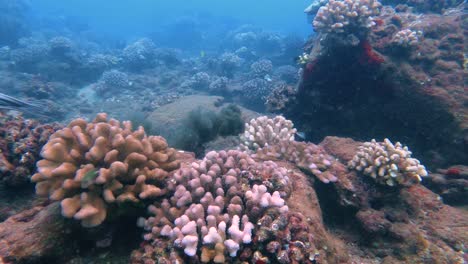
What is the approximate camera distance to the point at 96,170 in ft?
9.89

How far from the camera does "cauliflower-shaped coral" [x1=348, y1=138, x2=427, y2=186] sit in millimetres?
4473

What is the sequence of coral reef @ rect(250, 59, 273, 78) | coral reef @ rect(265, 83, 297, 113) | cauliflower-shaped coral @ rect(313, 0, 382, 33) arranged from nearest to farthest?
cauliflower-shaped coral @ rect(313, 0, 382, 33)
coral reef @ rect(265, 83, 297, 113)
coral reef @ rect(250, 59, 273, 78)

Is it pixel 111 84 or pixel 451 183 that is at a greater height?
pixel 111 84

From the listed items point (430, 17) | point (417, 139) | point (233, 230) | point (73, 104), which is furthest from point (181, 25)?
point (233, 230)

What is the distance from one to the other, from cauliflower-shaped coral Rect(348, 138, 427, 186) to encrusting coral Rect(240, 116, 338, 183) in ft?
1.96

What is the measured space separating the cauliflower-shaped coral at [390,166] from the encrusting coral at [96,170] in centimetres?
341

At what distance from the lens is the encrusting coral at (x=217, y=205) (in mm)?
2689

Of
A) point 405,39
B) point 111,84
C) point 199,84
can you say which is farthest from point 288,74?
point 111,84

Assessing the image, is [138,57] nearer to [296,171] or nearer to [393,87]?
[393,87]

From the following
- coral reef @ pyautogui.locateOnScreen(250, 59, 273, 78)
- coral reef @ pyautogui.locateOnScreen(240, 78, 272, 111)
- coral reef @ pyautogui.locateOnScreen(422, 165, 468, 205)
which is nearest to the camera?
coral reef @ pyautogui.locateOnScreen(422, 165, 468, 205)

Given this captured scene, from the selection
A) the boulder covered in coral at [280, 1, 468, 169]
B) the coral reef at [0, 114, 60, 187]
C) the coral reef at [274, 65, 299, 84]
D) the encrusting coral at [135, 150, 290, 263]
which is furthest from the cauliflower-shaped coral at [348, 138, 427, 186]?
the coral reef at [274, 65, 299, 84]

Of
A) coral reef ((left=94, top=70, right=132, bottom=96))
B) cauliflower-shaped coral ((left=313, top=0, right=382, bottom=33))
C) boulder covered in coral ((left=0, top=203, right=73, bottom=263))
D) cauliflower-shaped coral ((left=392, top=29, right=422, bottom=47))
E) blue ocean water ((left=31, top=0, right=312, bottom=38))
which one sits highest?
blue ocean water ((left=31, top=0, right=312, bottom=38))

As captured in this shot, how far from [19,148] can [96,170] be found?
2.65 metres

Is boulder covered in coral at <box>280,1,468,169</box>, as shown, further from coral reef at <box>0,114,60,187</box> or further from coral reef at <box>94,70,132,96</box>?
coral reef at <box>94,70,132,96</box>
